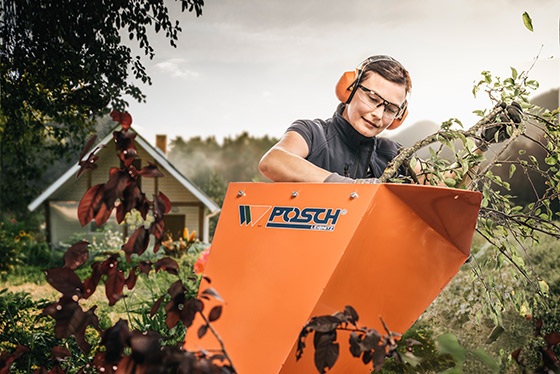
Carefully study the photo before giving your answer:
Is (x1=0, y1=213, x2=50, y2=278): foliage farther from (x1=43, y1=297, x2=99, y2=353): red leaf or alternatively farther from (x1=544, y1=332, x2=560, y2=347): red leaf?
(x1=544, y1=332, x2=560, y2=347): red leaf

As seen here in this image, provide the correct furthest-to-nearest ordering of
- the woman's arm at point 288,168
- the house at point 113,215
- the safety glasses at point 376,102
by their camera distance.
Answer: the house at point 113,215, the safety glasses at point 376,102, the woman's arm at point 288,168

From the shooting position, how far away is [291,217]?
146cm

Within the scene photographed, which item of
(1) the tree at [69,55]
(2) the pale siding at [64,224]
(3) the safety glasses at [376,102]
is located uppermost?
(3) the safety glasses at [376,102]

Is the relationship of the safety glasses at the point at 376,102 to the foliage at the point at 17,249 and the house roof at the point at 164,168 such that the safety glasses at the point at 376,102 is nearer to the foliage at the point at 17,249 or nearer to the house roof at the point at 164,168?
the foliage at the point at 17,249

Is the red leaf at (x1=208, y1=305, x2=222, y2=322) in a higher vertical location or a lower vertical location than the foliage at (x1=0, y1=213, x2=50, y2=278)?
higher

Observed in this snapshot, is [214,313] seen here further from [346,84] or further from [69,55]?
[69,55]

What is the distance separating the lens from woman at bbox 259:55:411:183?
7.37 feet

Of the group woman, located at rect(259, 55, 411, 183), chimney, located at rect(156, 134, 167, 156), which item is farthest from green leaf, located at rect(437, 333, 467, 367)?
chimney, located at rect(156, 134, 167, 156)

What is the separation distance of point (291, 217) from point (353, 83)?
1056mm

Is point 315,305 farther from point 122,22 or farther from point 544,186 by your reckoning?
point 122,22

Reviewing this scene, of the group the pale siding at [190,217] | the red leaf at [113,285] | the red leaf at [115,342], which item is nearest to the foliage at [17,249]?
the pale siding at [190,217]

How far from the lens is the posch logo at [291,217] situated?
1.38 meters

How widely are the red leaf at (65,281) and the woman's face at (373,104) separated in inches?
59.9

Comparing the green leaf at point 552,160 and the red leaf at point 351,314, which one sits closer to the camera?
the red leaf at point 351,314
